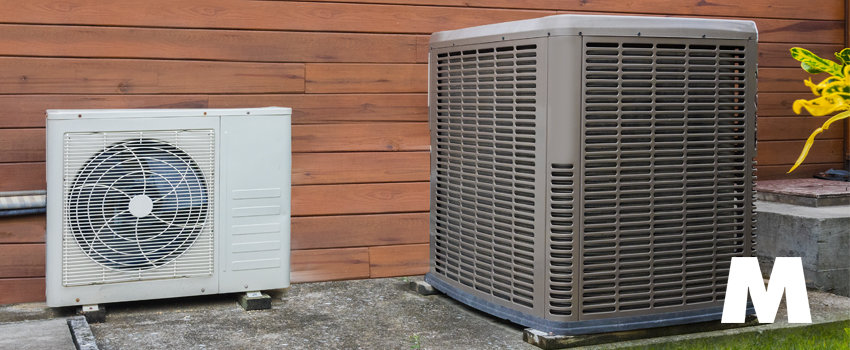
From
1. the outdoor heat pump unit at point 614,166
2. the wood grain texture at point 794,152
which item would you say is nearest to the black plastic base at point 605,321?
the outdoor heat pump unit at point 614,166

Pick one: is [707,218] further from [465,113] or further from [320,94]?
[320,94]

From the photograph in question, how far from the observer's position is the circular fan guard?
2.84 metres

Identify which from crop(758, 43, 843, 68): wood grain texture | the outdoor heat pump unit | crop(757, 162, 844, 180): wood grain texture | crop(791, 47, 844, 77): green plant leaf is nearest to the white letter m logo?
the outdoor heat pump unit

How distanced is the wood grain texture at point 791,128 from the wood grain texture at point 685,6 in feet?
1.69

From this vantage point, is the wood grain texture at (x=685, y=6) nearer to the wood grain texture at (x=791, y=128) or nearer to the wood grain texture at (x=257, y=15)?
the wood grain texture at (x=257, y=15)

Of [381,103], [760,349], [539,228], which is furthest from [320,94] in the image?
[760,349]

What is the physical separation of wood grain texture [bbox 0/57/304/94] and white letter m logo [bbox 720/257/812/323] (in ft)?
5.88

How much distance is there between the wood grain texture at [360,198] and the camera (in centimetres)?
345

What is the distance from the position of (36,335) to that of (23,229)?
61cm

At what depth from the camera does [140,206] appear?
9.45 feet

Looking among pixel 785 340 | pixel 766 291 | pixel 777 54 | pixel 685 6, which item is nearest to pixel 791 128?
pixel 777 54

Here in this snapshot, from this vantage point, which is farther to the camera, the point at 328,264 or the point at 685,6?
the point at 685,6

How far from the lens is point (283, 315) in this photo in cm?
301

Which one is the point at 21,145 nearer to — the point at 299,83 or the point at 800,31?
the point at 299,83
